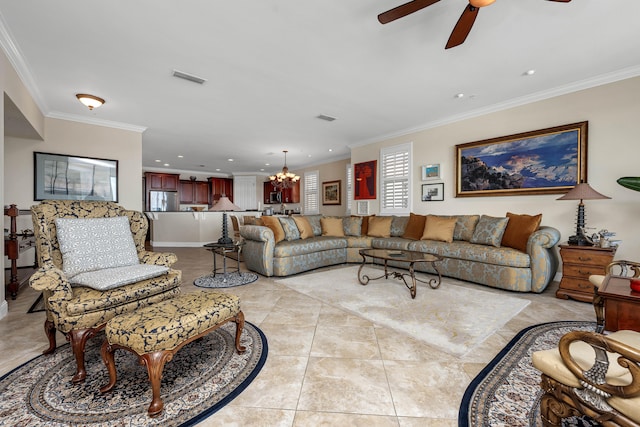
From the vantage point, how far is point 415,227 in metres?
4.75

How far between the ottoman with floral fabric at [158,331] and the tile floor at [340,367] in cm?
37

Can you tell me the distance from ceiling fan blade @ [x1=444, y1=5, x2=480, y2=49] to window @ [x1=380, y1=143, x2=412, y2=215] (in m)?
3.37

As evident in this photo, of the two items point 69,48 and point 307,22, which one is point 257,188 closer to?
point 69,48

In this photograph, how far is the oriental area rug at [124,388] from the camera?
1.31m

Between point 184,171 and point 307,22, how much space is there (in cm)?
934

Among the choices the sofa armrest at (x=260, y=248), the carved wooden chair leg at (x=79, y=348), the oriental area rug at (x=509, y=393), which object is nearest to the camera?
the oriental area rug at (x=509, y=393)

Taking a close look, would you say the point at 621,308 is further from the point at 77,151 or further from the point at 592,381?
the point at 77,151

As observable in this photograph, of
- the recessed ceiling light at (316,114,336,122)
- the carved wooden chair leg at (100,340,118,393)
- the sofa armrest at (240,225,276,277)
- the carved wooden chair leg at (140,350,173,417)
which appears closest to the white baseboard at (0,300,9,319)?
the carved wooden chair leg at (100,340,118,393)

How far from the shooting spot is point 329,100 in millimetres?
3918

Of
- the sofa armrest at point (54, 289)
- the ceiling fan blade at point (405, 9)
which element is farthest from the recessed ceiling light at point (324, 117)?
the sofa armrest at point (54, 289)

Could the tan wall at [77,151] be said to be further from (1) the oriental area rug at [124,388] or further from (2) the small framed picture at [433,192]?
(2) the small framed picture at [433,192]

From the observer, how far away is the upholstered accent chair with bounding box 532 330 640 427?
892 mm

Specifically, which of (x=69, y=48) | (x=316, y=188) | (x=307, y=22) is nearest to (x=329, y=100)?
(x=307, y=22)

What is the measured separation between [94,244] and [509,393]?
10.2 ft
